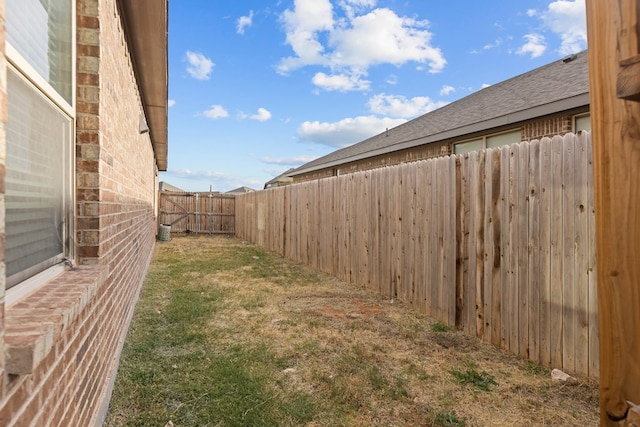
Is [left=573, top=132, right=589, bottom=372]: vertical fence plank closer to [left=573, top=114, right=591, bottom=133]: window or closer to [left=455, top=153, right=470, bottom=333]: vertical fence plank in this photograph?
[left=455, top=153, right=470, bottom=333]: vertical fence plank

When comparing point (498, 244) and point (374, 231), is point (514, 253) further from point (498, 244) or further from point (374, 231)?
point (374, 231)

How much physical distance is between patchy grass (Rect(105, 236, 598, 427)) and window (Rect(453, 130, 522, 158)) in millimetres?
4644

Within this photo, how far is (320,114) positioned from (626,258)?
2151cm

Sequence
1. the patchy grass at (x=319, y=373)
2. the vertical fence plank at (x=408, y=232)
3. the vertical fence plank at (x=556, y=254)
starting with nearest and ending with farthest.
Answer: the patchy grass at (x=319, y=373) < the vertical fence plank at (x=556, y=254) < the vertical fence plank at (x=408, y=232)

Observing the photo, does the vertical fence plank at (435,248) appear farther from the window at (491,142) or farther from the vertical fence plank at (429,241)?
the window at (491,142)

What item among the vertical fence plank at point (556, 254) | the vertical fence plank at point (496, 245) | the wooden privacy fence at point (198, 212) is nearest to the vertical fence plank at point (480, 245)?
the vertical fence plank at point (496, 245)

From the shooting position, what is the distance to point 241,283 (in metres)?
6.72

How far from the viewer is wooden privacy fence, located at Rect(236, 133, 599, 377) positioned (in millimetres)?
2994

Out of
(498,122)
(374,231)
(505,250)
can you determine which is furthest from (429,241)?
(498,122)

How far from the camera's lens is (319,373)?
313 cm

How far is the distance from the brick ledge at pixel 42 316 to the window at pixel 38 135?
0.38ft

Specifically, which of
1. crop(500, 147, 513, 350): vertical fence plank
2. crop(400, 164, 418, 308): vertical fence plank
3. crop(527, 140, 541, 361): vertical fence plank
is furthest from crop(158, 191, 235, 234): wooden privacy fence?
crop(527, 140, 541, 361): vertical fence plank

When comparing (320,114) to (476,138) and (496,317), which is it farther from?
(496,317)

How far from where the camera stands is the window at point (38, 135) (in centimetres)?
144
